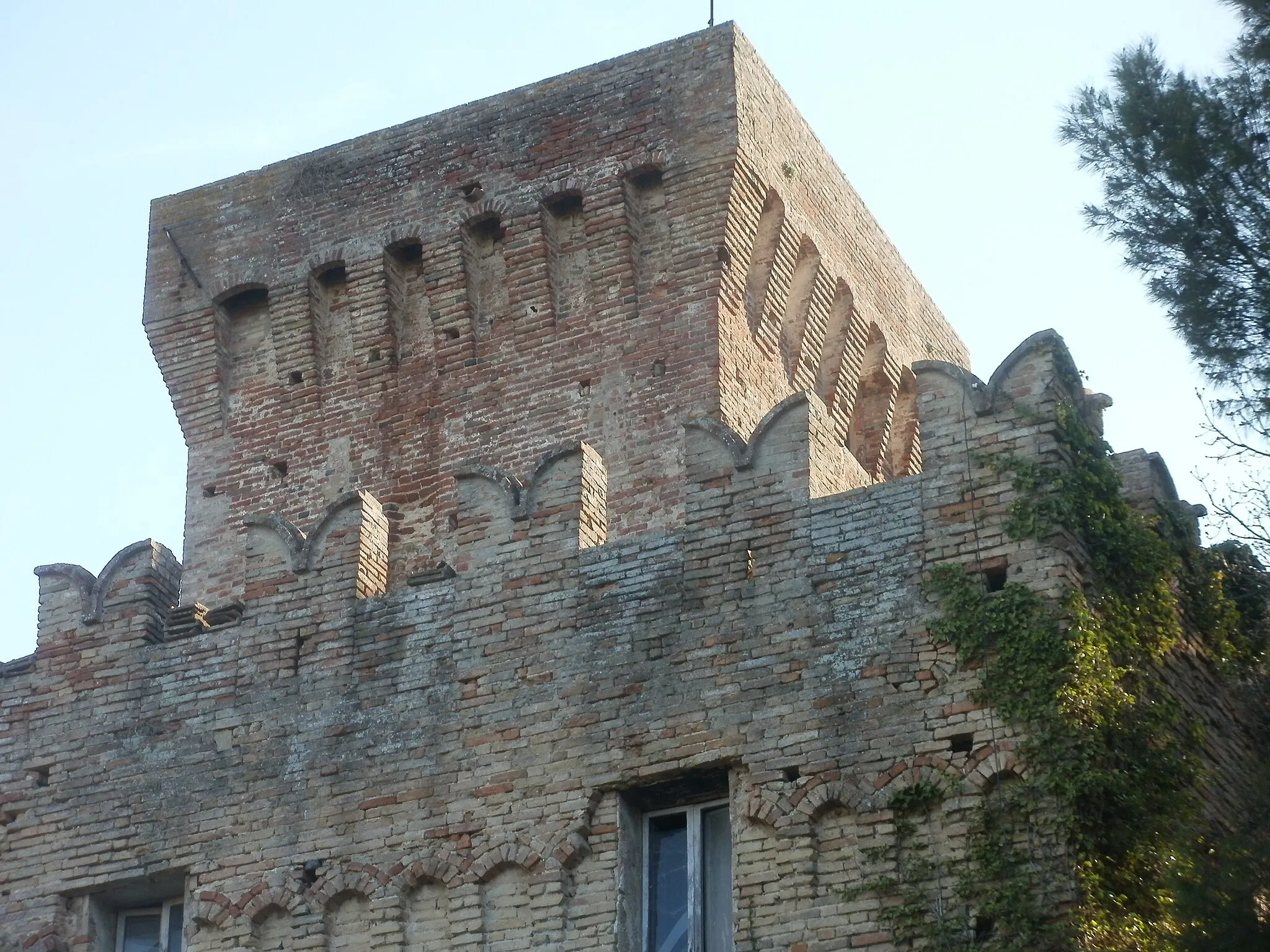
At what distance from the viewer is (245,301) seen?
2384cm

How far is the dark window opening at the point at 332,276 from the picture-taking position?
76.8 feet

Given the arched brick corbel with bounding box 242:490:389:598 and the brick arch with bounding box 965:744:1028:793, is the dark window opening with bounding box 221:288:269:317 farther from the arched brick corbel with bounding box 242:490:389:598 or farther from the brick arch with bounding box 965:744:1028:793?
the brick arch with bounding box 965:744:1028:793

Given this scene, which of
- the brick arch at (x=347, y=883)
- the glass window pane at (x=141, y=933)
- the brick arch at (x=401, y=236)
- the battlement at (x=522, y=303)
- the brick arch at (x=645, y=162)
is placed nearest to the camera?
the brick arch at (x=347, y=883)

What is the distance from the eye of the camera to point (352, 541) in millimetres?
17812

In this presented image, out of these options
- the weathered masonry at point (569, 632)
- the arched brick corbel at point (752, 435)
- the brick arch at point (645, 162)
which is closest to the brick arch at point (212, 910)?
the weathered masonry at point (569, 632)

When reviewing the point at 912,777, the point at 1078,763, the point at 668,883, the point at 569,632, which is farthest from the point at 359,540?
the point at 1078,763

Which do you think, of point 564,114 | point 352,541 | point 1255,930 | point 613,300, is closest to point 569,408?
point 613,300

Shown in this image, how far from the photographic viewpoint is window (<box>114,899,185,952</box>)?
17.3m

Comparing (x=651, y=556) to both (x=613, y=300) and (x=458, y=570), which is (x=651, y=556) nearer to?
(x=458, y=570)

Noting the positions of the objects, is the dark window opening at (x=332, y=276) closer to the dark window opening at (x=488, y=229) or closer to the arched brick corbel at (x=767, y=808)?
the dark window opening at (x=488, y=229)

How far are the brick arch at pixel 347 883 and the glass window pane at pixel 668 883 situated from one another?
1.65 meters

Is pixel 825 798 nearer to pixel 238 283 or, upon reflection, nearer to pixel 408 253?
pixel 408 253

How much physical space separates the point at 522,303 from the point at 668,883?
25.1 feet

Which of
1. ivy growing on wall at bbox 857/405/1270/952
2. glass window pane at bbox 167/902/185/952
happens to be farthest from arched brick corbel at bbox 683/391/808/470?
glass window pane at bbox 167/902/185/952
